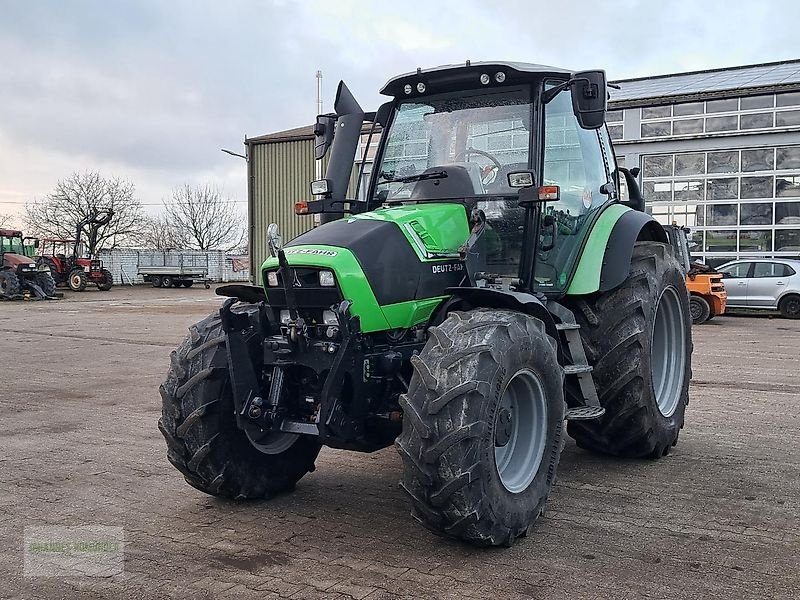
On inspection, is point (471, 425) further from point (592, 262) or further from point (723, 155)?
point (723, 155)

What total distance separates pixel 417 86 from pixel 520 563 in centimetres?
329

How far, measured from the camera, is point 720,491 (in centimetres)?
538

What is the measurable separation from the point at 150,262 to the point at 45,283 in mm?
12767

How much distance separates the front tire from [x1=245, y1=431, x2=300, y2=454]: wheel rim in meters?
1.31

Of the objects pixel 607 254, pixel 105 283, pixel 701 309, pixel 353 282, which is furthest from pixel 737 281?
pixel 105 283

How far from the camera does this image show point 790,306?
20500 mm

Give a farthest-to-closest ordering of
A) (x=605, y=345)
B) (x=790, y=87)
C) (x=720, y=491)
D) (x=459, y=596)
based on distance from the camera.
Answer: (x=790, y=87) → (x=605, y=345) → (x=720, y=491) → (x=459, y=596)

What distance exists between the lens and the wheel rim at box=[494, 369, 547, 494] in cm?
455

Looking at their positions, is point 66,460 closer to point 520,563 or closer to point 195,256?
point 520,563

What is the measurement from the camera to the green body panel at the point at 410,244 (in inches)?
179

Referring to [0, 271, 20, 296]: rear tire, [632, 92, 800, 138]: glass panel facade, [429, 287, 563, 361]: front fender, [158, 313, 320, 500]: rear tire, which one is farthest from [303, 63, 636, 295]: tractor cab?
[0, 271, 20, 296]: rear tire

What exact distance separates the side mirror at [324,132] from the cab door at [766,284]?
17477 mm

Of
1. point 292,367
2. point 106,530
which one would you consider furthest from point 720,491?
point 106,530

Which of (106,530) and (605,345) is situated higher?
(605,345)
